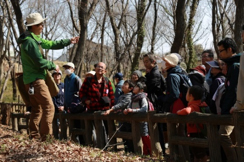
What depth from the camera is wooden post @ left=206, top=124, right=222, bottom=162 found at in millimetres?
5250

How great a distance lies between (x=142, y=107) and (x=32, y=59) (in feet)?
7.38

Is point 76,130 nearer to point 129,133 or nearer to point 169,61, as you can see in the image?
point 129,133

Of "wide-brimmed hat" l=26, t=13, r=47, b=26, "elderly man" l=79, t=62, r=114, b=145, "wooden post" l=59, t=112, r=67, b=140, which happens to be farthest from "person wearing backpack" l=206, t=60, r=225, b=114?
"wooden post" l=59, t=112, r=67, b=140

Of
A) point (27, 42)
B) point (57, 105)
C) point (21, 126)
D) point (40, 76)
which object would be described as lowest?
point (21, 126)

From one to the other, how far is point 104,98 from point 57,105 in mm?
2457

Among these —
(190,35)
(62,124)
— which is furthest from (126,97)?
(190,35)

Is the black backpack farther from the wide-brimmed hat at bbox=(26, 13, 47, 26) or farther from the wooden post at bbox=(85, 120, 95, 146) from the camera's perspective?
the wide-brimmed hat at bbox=(26, 13, 47, 26)

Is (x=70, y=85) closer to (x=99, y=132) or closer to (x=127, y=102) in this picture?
(x=99, y=132)

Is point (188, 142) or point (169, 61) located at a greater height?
point (169, 61)

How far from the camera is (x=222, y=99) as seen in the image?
5.49 m

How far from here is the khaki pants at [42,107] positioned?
266 inches

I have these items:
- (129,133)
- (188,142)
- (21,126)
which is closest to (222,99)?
(188,142)

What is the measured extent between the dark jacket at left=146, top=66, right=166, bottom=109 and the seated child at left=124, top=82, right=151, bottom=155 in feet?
0.81

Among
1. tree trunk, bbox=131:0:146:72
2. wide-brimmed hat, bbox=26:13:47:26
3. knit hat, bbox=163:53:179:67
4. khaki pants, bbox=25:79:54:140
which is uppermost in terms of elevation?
tree trunk, bbox=131:0:146:72
